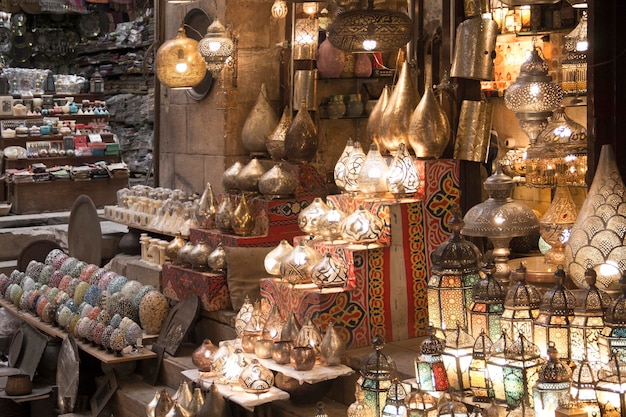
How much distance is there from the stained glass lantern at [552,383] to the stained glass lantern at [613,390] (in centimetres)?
13

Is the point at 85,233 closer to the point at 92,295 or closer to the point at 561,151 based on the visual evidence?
the point at 92,295

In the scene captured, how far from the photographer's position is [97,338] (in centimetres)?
690

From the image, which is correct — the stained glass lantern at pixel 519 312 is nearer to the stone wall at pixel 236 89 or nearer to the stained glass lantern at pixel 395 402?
the stained glass lantern at pixel 395 402

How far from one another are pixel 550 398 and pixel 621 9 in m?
1.81

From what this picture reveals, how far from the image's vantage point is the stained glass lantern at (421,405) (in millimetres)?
4234

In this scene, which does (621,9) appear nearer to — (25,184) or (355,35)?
(355,35)

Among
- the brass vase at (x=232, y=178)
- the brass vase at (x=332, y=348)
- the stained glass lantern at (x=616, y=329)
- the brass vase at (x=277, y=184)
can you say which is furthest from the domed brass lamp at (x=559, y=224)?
the brass vase at (x=232, y=178)

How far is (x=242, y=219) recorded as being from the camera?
689 cm

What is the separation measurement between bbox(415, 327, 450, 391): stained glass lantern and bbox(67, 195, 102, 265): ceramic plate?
493cm

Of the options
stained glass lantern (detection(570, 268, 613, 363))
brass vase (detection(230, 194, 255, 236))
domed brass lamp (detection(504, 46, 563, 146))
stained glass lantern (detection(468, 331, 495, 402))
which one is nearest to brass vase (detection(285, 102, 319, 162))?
brass vase (detection(230, 194, 255, 236))

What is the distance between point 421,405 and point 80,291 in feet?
13.2

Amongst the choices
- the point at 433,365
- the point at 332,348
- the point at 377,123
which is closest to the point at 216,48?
the point at 377,123

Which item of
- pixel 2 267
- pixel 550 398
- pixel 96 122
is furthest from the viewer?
pixel 96 122

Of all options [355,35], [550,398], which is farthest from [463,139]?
[550,398]
